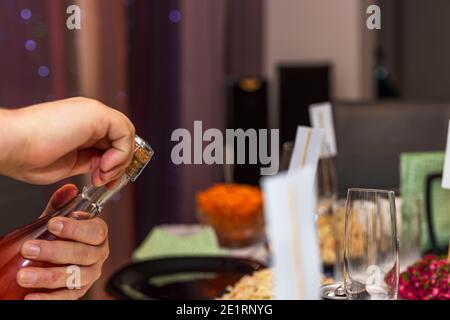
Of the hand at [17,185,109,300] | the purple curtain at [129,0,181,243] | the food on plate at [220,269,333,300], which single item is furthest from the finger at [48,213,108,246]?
the purple curtain at [129,0,181,243]

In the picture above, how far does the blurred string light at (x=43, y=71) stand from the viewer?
167 centimetres

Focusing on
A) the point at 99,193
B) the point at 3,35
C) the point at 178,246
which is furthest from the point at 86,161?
the point at 3,35

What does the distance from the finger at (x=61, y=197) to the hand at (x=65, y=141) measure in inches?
0.6

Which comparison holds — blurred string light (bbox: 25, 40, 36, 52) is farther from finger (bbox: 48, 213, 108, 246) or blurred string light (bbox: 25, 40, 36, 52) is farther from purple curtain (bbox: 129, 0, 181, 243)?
finger (bbox: 48, 213, 108, 246)

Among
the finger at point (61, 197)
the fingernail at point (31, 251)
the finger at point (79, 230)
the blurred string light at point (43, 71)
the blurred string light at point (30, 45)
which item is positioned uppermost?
the blurred string light at point (30, 45)

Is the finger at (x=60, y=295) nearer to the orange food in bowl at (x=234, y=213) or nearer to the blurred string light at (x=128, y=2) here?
the orange food in bowl at (x=234, y=213)

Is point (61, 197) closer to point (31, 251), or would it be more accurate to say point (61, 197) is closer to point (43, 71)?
point (31, 251)

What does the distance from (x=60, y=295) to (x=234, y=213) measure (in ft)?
2.89

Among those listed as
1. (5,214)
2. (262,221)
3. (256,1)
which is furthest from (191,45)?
(5,214)

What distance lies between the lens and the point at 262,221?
1.49m

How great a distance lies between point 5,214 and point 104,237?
0.20m

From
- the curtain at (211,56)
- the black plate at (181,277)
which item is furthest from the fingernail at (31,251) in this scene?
the curtain at (211,56)
